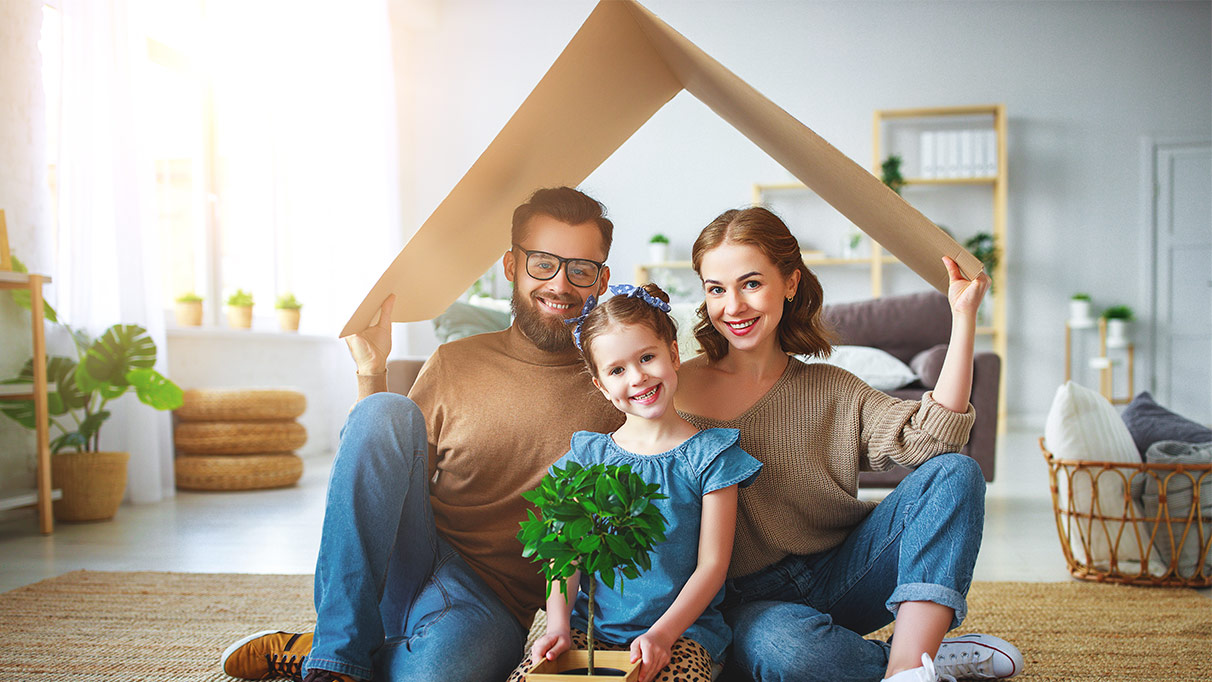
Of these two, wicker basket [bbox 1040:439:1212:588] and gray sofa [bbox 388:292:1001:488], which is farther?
gray sofa [bbox 388:292:1001:488]

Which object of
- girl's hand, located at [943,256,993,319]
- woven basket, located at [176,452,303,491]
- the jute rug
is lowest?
woven basket, located at [176,452,303,491]

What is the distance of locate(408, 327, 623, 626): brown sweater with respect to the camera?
1.33 meters

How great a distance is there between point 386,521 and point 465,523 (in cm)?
19

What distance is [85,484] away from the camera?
2.90 meters

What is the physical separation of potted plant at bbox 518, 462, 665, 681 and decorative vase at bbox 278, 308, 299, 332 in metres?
4.22

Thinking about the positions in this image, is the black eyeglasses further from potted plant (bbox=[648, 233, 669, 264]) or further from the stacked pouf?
potted plant (bbox=[648, 233, 669, 264])

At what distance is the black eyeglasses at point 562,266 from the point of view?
135cm

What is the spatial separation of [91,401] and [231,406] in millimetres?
672

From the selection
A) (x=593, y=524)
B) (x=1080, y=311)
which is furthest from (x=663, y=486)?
(x=1080, y=311)

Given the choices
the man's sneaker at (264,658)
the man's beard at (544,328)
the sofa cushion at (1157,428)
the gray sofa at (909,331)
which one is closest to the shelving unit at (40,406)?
the man's sneaker at (264,658)

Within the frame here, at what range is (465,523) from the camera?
4.42 feet

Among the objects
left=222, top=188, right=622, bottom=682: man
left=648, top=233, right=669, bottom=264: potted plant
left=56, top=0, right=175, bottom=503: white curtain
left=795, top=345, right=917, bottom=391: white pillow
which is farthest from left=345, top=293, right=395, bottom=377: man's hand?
left=648, top=233, right=669, bottom=264: potted plant

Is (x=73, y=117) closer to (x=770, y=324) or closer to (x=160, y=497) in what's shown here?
(x=160, y=497)

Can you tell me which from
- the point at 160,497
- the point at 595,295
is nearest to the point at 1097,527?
the point at 595,295
